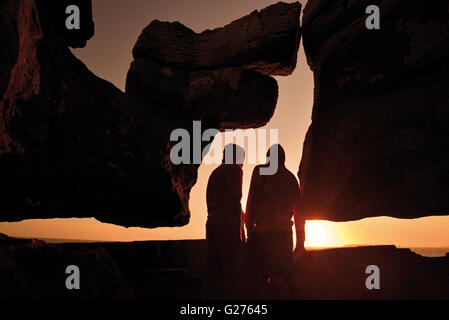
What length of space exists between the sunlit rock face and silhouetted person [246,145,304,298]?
0.64 meters

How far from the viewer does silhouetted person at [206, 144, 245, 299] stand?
15.4ft

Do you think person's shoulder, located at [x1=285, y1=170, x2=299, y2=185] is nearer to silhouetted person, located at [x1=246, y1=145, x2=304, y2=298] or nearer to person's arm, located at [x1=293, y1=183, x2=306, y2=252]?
silhouetted person, located at [x1=246, y1=145, x2=304, y2=298]

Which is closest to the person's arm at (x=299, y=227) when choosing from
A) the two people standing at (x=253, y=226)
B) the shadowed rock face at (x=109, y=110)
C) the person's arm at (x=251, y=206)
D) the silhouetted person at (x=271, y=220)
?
the two people standing at (x=253, y=226)

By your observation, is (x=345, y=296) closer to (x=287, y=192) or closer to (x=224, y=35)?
(x=287, y=192)

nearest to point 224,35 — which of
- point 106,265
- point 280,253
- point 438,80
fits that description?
point 438,80

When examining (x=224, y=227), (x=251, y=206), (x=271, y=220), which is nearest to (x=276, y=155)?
(x=251, y=206)

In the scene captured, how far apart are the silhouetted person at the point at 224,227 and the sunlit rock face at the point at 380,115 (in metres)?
1.30

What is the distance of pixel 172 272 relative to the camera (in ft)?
17.0

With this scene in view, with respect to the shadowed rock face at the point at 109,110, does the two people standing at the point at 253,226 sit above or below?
below

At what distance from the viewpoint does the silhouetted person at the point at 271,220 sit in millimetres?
4617

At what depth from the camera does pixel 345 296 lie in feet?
14.7

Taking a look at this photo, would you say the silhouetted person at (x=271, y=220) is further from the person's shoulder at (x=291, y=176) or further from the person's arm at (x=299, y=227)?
the person's arm at (x=299, y=227)

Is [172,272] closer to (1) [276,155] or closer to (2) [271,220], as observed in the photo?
(2) [271,220]

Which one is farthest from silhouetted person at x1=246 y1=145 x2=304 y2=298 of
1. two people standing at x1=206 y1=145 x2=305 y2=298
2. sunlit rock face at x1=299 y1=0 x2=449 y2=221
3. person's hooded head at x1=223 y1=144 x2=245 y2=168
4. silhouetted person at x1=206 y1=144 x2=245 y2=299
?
sunlit rock face at x1=299 y1=0 x2=449 y2=221
